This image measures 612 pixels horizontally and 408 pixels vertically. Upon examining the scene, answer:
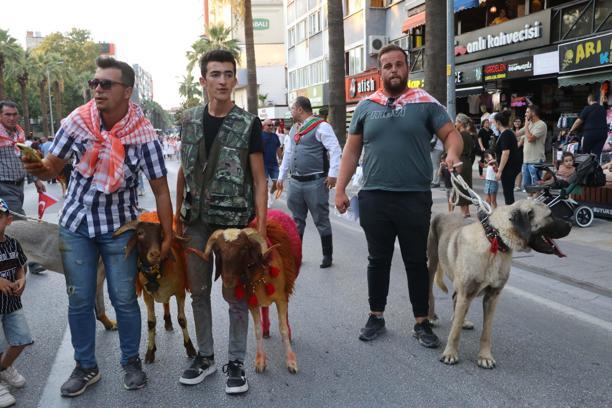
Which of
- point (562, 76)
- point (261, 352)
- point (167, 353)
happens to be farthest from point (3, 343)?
point (562, 76)

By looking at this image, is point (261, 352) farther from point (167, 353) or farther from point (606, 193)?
point (606, 193)

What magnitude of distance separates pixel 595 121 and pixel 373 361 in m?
9.64

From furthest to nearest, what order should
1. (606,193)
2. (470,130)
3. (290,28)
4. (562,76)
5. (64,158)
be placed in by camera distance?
1. (290,28)
2. (562,76)
3. (470,130)
4. (606,193)
5. (64,158)

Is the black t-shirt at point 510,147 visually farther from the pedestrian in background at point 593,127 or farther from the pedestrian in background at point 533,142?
the pedestrian in background at point 593,127

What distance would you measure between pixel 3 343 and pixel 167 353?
1.14 m

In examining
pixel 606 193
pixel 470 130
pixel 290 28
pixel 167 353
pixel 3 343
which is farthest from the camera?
pixel 290 28

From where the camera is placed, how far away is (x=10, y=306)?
11.8ft

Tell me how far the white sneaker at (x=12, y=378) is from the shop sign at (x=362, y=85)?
83.8ft

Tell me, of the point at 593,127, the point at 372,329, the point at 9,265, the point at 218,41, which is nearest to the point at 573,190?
the point at 593,127

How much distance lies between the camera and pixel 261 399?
11.4 feet

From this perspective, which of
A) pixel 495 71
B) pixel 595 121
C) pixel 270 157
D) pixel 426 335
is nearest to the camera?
pixel 426 335

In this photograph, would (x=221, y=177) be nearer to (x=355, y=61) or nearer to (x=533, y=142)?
(x=533, y=142)

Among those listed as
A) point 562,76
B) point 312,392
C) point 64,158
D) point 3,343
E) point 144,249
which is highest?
point 562,76

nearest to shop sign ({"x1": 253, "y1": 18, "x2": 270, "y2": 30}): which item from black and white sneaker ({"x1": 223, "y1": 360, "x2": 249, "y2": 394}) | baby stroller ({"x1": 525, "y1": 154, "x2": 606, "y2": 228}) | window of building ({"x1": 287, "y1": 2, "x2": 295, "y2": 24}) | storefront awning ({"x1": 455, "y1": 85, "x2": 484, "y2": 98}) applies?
window of building ({"x1": 287, "y1": 2, "x2": 295, "y2": 24})
